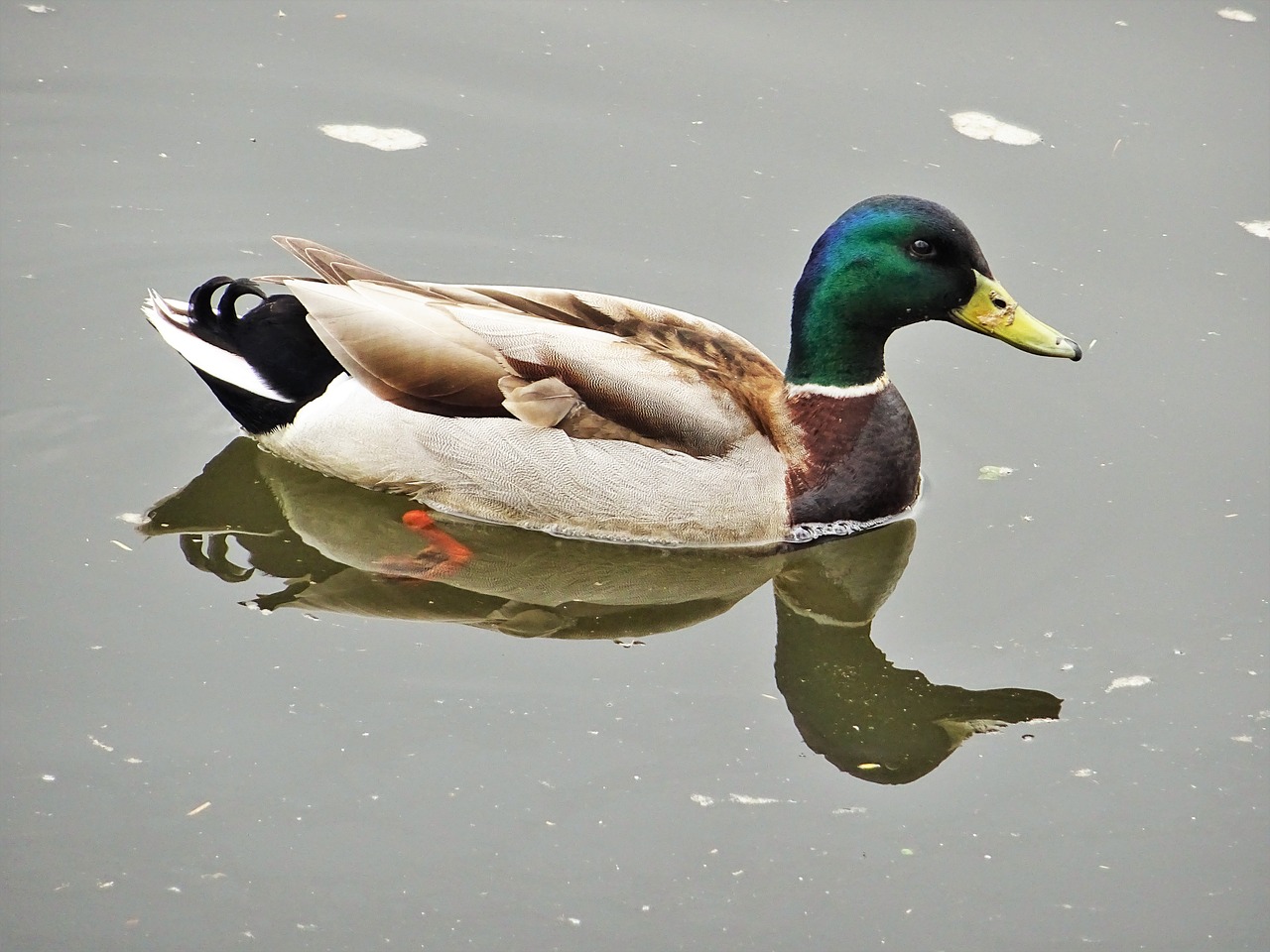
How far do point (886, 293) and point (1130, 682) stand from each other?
70.6 inches

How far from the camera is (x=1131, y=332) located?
316 inches

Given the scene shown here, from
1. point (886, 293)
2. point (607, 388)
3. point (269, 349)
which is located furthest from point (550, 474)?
point (886, 293)

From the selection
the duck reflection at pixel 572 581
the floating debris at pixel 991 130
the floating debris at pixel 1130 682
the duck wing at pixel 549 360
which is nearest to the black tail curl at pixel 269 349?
the duck wing at pixel 549 360

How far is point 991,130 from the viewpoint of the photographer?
30.3 ft

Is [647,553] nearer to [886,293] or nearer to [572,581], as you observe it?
[572,581]

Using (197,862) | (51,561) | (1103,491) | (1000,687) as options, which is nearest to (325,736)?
(197,862)

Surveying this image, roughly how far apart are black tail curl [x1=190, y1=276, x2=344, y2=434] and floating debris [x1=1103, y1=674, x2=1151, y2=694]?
3291 millimetres

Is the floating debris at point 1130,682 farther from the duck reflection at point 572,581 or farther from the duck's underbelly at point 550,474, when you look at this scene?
the duck's underbelly at point 550,474

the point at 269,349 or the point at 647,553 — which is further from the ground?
the point at 269,349

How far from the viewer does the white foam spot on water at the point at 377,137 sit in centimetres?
881

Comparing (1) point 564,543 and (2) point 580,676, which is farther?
(1) point 564,543

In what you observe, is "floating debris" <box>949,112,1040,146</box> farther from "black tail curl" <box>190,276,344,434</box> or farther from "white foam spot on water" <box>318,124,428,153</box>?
"black tail curl" <box>190,276,344,434</box>

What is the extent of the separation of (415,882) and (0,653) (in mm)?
1816

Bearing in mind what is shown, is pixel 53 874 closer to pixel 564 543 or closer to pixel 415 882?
pixel 415 882
